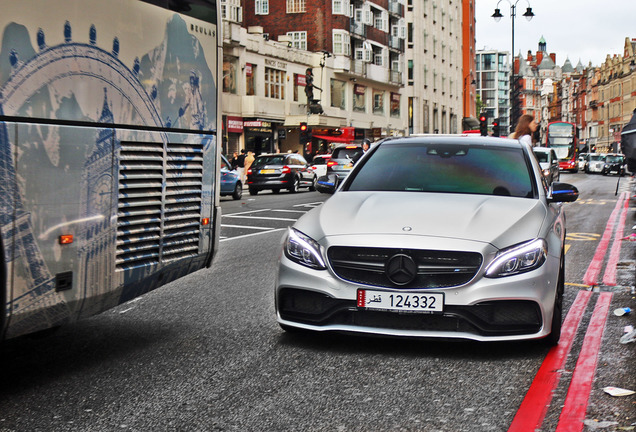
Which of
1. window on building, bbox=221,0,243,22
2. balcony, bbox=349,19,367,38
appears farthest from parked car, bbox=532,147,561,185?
balcony, bbox=349,19,367,38

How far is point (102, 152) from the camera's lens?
486 cm

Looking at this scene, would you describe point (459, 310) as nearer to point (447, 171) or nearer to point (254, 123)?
point (447, 171)

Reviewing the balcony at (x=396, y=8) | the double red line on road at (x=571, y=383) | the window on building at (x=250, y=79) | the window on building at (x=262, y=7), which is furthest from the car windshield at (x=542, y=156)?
the balcony at (x=396, y=8)

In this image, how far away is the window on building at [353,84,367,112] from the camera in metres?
61.2

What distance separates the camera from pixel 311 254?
5.48 meters

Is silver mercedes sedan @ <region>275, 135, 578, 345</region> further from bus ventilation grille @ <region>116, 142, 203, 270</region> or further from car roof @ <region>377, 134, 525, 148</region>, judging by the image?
car roof @ <region>377, 134, 525, 148</region>

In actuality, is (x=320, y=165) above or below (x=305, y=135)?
below

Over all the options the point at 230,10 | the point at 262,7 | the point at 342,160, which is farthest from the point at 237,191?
the point at 262,7

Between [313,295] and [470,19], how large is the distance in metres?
104

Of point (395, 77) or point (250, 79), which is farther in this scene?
point (395, 77)

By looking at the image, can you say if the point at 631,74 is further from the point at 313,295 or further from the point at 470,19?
the point at 313,295

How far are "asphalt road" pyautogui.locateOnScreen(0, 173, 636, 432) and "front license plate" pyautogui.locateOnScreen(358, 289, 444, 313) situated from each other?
0.33m

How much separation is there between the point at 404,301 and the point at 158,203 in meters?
1.66

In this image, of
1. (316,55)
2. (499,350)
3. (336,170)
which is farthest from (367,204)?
(316,55)
